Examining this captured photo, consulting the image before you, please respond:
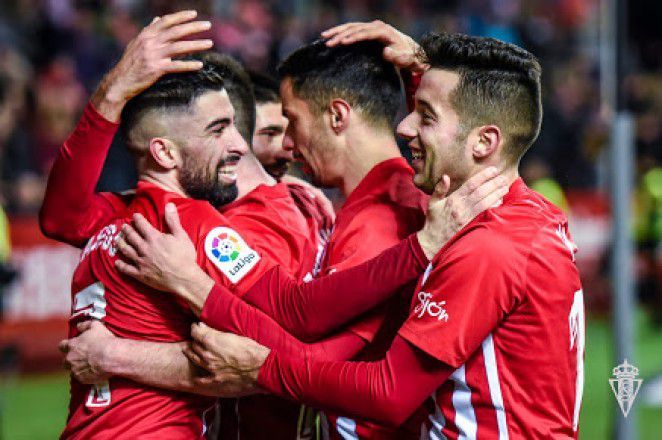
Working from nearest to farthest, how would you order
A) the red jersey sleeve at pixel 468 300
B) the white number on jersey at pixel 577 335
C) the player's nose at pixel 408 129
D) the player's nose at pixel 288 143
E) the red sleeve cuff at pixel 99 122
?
1. the red jersey sleeve at pixel 468 300
2. the white number on jersey at pixel 577 335
3. the player's nose at pixel 408 129
4. the red sleeve cuff at pixel 99 122
5. the player's nose at pixel 288 143

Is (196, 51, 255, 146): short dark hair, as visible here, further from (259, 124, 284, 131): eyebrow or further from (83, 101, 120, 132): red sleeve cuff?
(83, 101, 120, 132): red sleeve cuff

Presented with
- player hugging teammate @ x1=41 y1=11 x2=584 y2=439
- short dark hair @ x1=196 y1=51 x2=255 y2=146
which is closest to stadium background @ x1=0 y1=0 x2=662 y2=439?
short dark hair @ x1=196 y1=51 x2=255 y2=146

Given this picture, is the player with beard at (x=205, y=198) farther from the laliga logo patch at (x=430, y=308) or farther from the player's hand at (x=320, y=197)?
the laliga logo patch at (x=430, y=308)

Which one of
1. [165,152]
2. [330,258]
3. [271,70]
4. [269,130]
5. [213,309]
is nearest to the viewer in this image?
[213,309]

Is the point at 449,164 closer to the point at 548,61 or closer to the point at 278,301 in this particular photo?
the point at 278,301

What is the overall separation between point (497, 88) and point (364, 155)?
2.29 ft

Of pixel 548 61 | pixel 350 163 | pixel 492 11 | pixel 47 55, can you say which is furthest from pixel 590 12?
pixel 350 163

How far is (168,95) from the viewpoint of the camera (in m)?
3.82

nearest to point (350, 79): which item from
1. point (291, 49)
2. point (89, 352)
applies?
point (89, 352)

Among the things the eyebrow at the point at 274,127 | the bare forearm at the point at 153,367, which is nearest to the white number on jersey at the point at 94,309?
the bare forearm at the point at 153,367

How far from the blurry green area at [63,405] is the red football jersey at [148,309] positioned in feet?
11.7

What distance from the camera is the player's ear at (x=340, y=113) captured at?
4027mm

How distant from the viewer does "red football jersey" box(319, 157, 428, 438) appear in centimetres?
365

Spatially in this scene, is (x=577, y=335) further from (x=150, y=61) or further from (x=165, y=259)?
(x=150, y=61)
